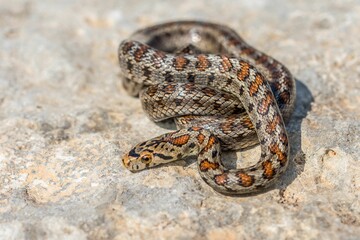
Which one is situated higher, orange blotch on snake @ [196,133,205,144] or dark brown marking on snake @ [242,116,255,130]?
dark brown marking on snake @ [242,116,255,130]

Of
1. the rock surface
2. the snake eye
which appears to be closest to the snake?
the snake eye

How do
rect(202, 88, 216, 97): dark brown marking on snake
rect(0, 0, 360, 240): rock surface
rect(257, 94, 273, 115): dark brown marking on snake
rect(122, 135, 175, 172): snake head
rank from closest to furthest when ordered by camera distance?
rect(0, 0, 360, 240): rock surface
rect(122, 135, 175, 172): snake head
rect(257, 94, 273, 115): dark brown marking on snake
rect(202, 88, 216, 97): dark brown marking on snake

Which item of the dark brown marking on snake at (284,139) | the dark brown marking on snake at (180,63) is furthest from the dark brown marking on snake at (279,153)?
the dark brown marking on snake at (180,63)

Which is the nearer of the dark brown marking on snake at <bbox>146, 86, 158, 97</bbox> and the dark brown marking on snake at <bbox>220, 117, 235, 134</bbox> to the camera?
the dark brown marking on snake at <bbox>220, 117, 235, 134</bbox>

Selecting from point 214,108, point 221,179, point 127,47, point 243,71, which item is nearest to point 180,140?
point 214,108

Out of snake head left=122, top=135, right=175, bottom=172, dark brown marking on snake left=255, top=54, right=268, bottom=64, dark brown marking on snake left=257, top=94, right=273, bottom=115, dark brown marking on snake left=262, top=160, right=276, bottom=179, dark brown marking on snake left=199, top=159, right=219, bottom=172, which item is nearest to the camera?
dark brown marking on snake left=262, top=160, right=276, bottom=179

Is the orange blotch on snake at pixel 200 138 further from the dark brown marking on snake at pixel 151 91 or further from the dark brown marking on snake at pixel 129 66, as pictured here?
the dark brown marking on snake at pixel 129 66

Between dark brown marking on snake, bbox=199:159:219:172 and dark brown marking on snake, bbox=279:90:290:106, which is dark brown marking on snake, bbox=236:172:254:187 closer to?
dark brown marking on snake, bbox=199:159:219:172
